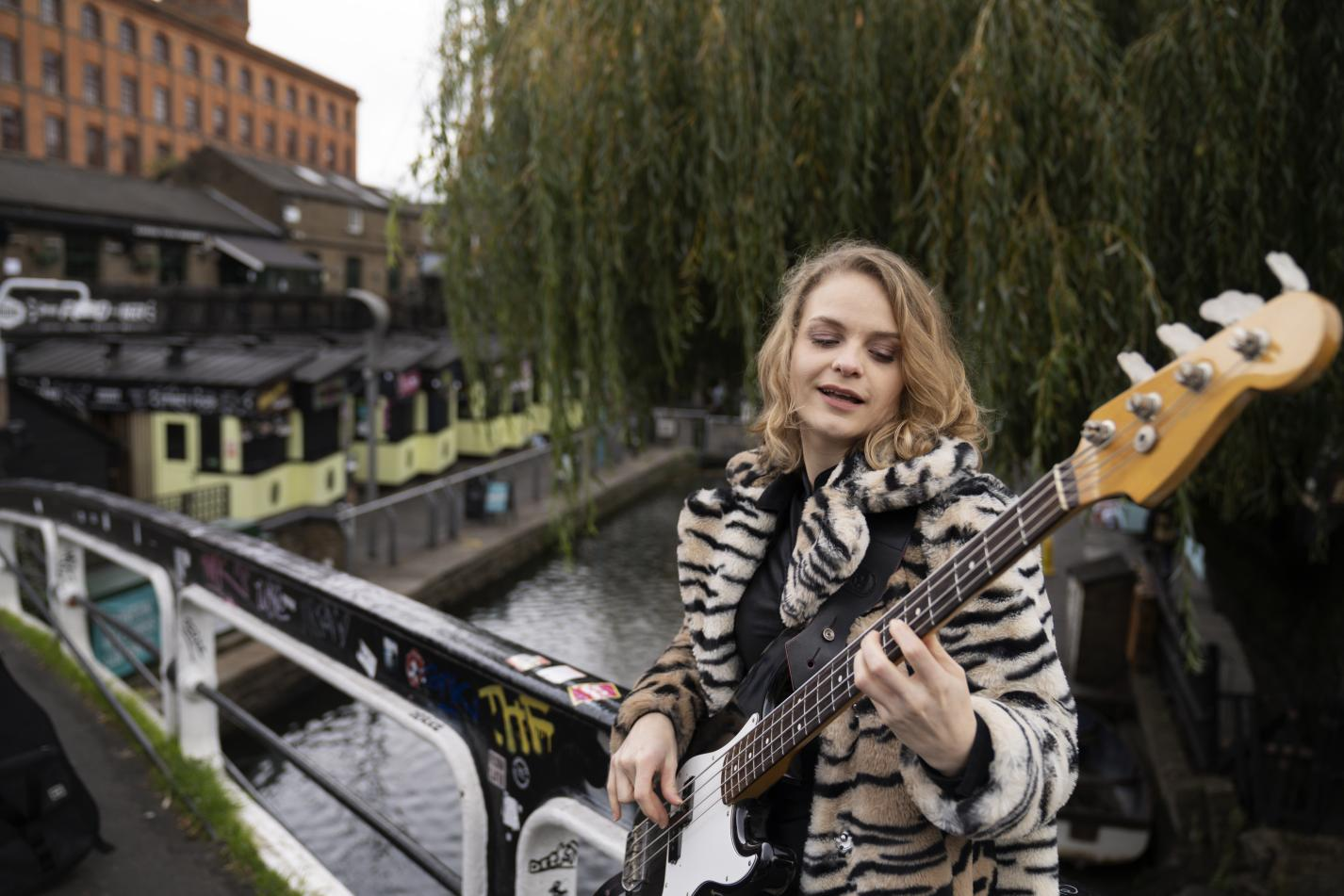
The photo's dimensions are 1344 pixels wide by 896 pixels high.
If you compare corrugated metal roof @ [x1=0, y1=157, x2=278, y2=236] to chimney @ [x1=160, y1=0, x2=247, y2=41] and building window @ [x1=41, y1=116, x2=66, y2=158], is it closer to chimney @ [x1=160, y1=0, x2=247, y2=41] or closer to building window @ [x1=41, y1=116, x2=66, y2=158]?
building window @ [x1=41, y1=116, x2=66, y2=158]

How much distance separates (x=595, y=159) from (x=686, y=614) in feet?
11.7

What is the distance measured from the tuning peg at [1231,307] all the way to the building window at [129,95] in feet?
155

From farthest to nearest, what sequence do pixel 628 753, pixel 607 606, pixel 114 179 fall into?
pixel 114 179 → pixel 607 606 → pixel 628 753

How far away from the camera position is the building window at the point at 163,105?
141ft

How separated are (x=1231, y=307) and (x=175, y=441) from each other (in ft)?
52.8

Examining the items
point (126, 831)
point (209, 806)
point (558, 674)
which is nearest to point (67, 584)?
point (126, 831)

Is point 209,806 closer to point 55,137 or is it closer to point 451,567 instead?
point 451,567

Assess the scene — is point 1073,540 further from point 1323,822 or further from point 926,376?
point 926,376

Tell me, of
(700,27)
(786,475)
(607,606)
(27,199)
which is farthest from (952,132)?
(27,199)

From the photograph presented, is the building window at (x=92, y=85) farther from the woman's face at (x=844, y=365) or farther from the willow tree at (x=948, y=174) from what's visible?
the woman's face at (x=844, y=365)

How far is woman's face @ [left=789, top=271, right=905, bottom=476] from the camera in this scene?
1.55 meters

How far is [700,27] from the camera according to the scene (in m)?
4.90

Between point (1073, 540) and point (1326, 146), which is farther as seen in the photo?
point (1073, 540)

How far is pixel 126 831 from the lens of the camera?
3402mm
